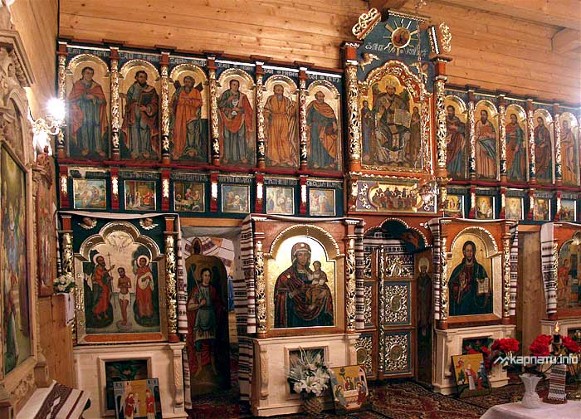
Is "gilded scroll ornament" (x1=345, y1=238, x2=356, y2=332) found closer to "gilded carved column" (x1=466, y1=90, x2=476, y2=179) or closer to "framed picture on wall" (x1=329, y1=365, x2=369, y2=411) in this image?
"framed picture on wall" (x1=329, y1=365, x2=369, y2=411)

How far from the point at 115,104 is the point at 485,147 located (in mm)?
5815

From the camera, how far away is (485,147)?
952 centimetres

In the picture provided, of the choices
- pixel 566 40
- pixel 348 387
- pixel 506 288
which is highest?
pixel 566 40

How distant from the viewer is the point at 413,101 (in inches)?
352

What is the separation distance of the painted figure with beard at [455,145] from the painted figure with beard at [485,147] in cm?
29

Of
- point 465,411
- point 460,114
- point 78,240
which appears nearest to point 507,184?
point 460,114

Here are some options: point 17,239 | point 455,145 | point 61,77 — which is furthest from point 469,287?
point 17,239

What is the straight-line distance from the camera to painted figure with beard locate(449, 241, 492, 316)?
875cm

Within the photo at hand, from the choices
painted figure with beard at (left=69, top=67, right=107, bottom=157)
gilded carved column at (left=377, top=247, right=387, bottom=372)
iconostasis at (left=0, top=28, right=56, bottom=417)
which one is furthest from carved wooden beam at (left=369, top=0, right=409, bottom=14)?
iconostasis at (left=0, top=28, right=56, bottom=417)

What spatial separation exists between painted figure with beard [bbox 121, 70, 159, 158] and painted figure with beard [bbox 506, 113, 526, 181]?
5761mm

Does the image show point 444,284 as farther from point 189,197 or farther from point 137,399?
point 137,399

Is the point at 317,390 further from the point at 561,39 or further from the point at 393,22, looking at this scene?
the point at 561,39

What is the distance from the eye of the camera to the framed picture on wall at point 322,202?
27.3 ft

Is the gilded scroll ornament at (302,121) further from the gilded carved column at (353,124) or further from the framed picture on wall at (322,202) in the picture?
the gilded carved column at (353,124)
